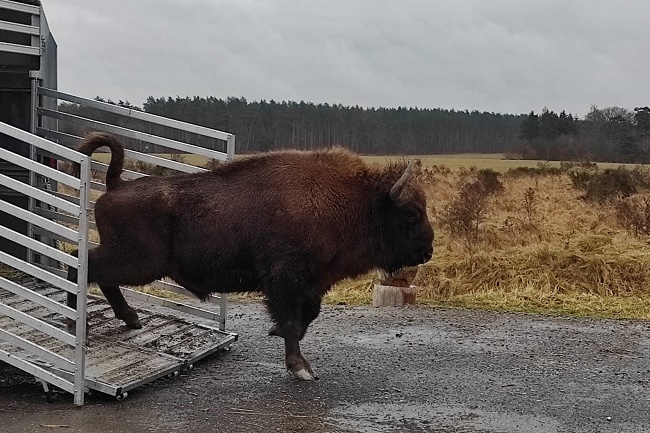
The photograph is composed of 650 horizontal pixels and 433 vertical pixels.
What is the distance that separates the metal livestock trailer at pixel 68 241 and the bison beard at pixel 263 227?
0.59m

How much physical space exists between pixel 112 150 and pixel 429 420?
3773 mm

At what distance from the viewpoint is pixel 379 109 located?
51.7 metres

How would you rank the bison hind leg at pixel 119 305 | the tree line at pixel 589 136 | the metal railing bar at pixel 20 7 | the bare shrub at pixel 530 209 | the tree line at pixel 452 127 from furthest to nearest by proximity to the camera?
1. the tree line at pixel 589 136
2. the tree line at pixel 452 127
3. the bare shrub at pixel 530 209
4. the metal railing bar at pixel 20 7
5. the bison hind leg at pixel 119 305

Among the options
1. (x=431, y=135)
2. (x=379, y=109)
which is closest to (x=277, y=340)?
(x=379, y=109)

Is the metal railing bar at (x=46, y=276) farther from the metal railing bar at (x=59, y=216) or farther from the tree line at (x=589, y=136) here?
the tree line at (x=589, y=136)

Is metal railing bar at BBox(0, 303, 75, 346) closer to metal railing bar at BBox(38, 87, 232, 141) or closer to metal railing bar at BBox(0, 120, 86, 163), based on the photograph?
metal railing bar at BBox(0, 120, 86, 163)

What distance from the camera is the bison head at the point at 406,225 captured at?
7.39 m

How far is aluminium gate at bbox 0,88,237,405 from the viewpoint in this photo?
19.2 ft

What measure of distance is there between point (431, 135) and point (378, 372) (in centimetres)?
4905

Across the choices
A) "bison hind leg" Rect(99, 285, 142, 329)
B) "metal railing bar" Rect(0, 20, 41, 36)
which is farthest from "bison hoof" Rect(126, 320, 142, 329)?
"metal railing bar" Rect(0, 20, 41, 36)

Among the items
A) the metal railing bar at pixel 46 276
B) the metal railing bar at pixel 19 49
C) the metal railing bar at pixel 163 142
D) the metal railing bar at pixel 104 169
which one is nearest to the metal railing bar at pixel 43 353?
the metal railing bar at pixel 46 276

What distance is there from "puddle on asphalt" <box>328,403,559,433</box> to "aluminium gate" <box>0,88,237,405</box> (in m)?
1.78

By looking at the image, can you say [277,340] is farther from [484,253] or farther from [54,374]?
[484,253]

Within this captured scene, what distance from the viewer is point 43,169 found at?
584 centimetres
